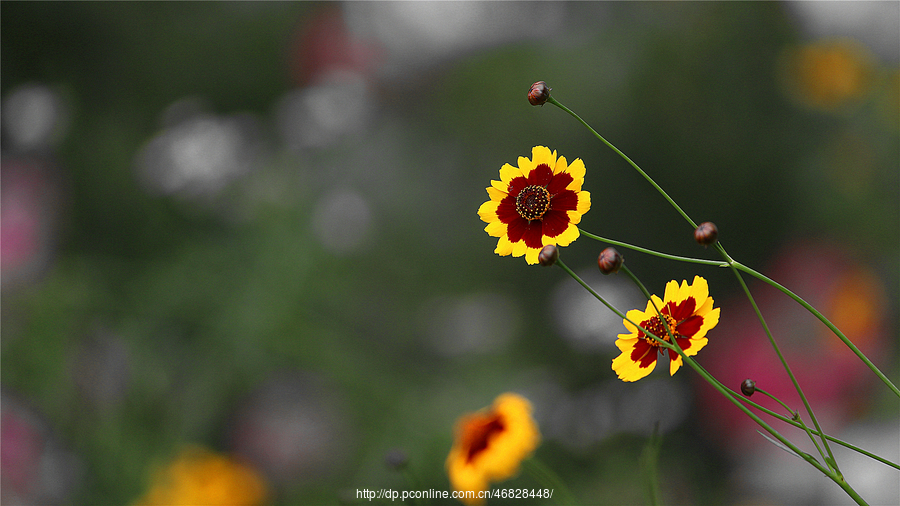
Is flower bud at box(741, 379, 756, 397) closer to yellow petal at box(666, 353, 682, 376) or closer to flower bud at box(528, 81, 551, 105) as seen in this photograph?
yellow petal at box(666, 353, 682, 376)

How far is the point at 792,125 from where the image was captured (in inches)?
49.2

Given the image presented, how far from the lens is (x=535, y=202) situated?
0.93 feet

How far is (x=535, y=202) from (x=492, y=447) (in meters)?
0.24

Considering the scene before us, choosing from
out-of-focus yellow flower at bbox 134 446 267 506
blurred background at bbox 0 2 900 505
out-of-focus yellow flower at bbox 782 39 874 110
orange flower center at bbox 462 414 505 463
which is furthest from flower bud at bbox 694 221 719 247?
out-of-focus yellow flower at bbox 782 39 874 110

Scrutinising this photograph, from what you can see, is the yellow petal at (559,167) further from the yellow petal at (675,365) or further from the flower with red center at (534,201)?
the yellow petal at (675,365)

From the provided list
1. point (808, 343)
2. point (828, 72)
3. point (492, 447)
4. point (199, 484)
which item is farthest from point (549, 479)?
point (828, 72)

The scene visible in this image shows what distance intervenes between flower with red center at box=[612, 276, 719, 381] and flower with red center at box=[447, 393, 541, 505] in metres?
0.17

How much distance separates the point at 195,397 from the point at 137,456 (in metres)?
0.13

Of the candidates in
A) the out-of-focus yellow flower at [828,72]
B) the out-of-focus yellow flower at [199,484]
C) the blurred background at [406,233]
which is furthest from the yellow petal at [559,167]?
the out-of-focus yellow flower at [828,72]

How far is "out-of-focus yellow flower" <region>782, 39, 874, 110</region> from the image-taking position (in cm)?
128

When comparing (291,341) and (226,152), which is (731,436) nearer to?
(291,341)

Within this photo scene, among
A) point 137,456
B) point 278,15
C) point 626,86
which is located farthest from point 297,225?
point 626,86

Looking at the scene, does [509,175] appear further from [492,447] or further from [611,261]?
[492,447]

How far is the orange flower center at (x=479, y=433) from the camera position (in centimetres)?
45
